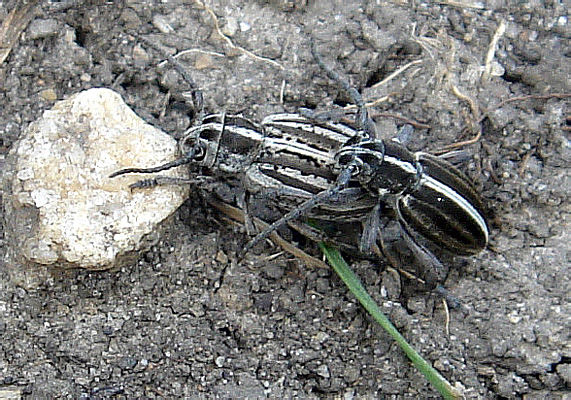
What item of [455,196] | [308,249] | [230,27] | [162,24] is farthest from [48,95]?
[455,196]

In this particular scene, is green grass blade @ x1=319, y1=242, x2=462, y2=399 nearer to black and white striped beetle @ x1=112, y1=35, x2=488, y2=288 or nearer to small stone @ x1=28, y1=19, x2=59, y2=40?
black and white striped beetle @ x1=112, y1=35, x2=488, y2=288

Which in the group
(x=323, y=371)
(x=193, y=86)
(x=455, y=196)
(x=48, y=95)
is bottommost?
(x=323, y=371)

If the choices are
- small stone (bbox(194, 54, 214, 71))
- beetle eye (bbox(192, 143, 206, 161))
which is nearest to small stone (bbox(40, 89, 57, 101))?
small stone (bbox(194, 54, 214, 71))

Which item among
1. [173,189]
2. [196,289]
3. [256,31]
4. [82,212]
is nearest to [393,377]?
[196,289]

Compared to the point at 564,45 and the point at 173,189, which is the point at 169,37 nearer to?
the point at 173,189

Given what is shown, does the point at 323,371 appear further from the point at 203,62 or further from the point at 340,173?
the point at 203,62

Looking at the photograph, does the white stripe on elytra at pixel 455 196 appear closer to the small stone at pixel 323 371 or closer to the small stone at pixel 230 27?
the small stone at pixel 323 371
